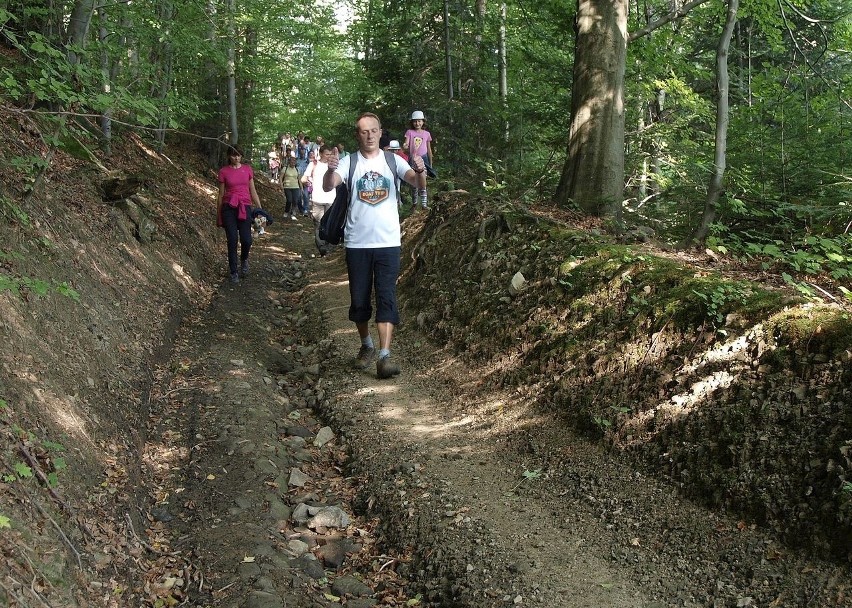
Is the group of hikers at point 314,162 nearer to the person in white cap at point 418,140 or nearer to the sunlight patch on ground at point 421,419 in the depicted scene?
the person in white cap at point 418,140

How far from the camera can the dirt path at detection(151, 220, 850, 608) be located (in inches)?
135

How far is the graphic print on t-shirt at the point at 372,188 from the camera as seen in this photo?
592cm

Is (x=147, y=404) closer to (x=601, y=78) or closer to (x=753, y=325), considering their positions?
(x=753, y=325)

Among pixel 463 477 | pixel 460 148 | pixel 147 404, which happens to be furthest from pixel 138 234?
pixel 460 148

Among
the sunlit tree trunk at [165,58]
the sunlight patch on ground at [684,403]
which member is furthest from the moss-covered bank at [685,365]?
the sunlit tree trunk at [165,58]

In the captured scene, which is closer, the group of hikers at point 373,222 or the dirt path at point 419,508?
the dirt path at point 419,508

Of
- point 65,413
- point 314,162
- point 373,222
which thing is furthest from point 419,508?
point 314,162

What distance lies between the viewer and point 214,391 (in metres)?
6.18

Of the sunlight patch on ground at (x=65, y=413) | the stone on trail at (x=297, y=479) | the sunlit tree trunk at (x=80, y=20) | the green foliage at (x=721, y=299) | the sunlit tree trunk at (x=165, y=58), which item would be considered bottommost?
the stone on trail at (x=297, y=479)

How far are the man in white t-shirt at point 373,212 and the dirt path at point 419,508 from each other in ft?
3.18

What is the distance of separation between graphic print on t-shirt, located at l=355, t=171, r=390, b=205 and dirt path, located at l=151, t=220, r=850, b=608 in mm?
1855

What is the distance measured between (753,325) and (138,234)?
8.10 metres

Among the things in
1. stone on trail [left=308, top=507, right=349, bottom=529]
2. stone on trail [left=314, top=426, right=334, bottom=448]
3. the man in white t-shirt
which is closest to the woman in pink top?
the man in white t-shirt

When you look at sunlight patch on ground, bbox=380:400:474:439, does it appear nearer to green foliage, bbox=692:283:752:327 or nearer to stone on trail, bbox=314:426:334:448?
stone on trail, bbox=314:426:334:448
